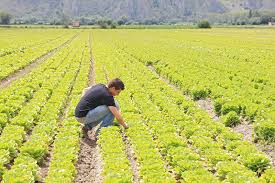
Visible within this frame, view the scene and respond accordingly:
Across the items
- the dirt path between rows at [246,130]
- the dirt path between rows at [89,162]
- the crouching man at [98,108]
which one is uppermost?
the crouching man at [98,108]

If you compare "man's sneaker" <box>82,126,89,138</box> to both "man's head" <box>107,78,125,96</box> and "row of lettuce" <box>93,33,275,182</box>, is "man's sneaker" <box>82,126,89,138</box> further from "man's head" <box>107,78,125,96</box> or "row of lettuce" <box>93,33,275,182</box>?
"man's head" <box>107,78,125,96</box>

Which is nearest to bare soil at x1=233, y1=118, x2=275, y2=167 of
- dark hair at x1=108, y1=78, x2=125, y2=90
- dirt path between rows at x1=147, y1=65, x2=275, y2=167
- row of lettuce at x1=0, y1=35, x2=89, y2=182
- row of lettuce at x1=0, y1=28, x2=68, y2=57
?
dirt path between rows at x1=147, y1=65, x2=275, y2=167

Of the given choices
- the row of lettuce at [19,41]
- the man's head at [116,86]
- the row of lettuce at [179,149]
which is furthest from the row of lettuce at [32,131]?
the row of lettuce at [19,41]

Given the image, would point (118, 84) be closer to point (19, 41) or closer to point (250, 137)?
point (250, 137)

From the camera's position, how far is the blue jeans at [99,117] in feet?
45.5

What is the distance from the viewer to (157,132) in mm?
13750

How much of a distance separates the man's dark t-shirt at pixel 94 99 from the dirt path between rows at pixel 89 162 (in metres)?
0.97

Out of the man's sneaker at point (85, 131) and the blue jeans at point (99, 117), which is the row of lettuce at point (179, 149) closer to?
the blue jeans at point (99, 117)

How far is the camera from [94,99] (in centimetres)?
1386

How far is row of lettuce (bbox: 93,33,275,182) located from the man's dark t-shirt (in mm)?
949

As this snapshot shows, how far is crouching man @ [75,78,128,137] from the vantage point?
1361 cm

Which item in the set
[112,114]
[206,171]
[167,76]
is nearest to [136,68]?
[167,76]

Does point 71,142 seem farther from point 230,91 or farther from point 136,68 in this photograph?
point 136,68

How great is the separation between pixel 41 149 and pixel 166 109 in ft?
21.8
